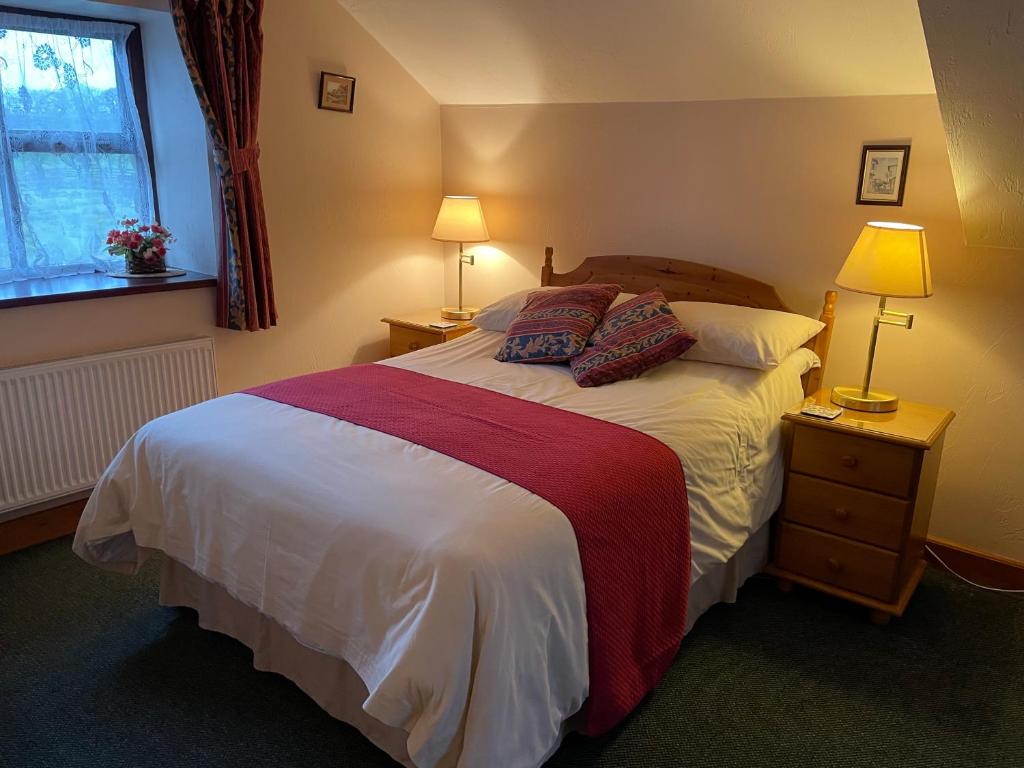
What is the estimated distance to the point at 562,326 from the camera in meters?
2.87

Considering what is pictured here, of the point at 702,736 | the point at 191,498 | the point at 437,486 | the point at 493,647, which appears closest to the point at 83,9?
the point at 191,498

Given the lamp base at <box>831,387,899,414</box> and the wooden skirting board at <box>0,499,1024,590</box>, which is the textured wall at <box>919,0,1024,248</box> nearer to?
the lamp base at <box>831,387,899,414</box>

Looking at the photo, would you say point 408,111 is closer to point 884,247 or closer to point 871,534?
point 884,247

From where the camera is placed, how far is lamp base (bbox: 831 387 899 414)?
8.34 feet

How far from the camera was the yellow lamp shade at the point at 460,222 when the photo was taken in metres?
3.69

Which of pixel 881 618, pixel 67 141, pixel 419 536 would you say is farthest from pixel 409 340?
pixel 881 618

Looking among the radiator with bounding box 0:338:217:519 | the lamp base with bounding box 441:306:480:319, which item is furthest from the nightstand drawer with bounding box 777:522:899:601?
the radiator with bounding box 0:338:217:519

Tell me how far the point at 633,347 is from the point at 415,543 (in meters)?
1.31

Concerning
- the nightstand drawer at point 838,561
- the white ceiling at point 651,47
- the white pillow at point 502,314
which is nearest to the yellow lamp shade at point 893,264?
the white ceiling at point 651,47

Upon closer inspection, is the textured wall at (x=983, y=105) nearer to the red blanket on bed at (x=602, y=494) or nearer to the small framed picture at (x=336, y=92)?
the red blanket on bed at (x=602, y=494)

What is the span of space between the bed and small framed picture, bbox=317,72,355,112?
154 cm

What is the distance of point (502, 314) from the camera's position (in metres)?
3.23

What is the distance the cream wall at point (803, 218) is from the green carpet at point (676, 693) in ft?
1.96

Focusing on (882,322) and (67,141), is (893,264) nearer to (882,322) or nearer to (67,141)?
(882,322)
